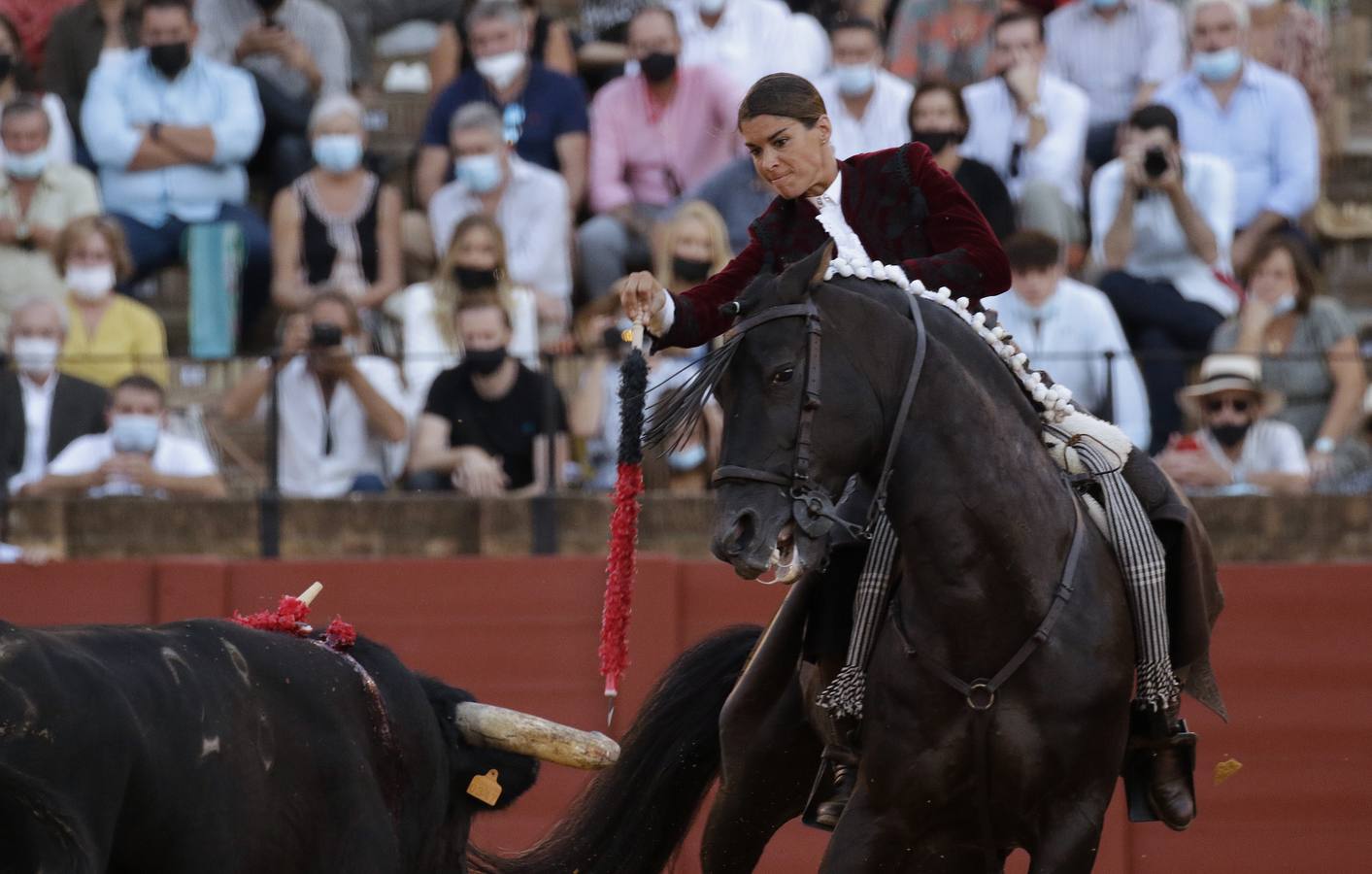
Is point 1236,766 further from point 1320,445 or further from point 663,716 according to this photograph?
point 1320,445

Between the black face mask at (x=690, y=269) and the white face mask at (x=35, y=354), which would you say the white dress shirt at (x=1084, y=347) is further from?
the white face mask at (x=35, y=354)

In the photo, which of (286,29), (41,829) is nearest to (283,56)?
(286,29)

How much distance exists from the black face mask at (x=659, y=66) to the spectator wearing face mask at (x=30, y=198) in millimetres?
2486

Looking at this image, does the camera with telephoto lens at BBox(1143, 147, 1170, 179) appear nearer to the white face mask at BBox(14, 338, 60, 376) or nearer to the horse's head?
the white face mask at BBox(14, 338, 60, 376)

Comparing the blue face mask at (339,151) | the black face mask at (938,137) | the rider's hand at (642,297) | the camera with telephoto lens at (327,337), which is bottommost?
the camera with telephoto lens at (327,337)

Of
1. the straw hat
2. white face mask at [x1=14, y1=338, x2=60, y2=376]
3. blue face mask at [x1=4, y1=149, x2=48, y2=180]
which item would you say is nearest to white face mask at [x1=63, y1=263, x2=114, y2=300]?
white face mask at [x1=14, y1=338, x2=60, y2=376]

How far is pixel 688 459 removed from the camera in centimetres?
838

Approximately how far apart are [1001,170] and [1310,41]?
2150mm

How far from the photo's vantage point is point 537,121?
9.96 meters

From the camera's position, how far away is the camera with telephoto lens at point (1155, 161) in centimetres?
911

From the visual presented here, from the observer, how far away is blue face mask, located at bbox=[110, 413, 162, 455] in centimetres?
822

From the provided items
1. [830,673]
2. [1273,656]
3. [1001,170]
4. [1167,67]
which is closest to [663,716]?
[830,673]

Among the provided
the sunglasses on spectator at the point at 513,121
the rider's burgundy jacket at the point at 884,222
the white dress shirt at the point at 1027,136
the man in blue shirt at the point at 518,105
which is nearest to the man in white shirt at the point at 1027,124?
the white dress shirt at the point at 1027,136

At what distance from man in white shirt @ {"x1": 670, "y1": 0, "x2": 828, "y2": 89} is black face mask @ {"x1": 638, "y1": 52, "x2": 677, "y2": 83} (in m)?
0.26
